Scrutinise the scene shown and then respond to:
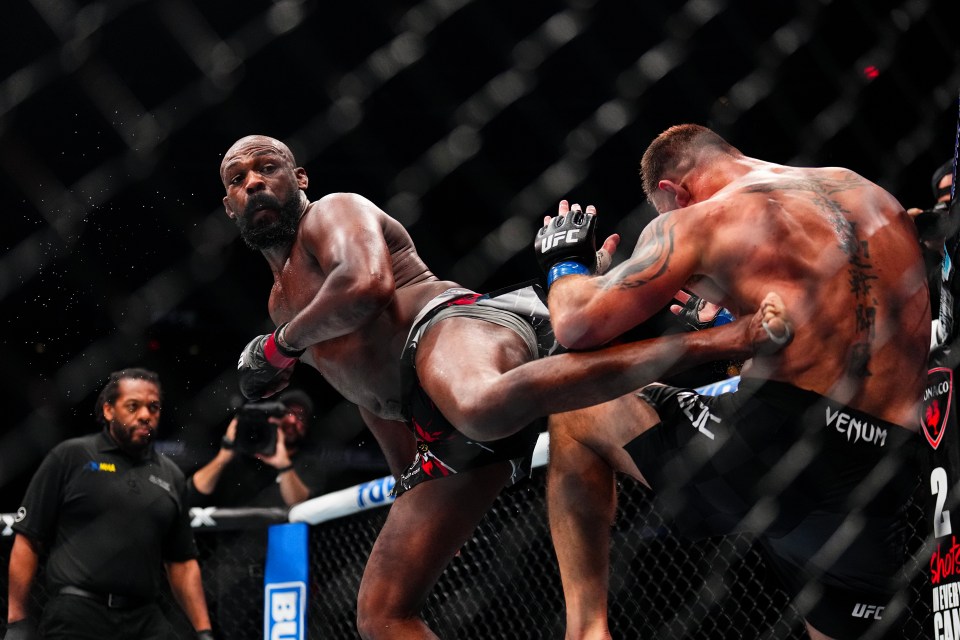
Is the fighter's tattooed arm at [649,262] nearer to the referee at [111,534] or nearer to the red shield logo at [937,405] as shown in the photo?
the red shield logo at [937,405]

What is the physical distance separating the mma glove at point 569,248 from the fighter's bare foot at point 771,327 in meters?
0.33

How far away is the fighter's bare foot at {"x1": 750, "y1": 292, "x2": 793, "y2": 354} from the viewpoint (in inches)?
63.0

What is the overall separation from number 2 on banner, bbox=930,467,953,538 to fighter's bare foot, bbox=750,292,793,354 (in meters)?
0.57

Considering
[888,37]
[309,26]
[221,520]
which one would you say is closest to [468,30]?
[309,26]

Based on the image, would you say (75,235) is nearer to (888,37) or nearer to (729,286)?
(888,37)

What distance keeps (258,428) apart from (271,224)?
1663mm

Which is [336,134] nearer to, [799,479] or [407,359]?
[407,359]

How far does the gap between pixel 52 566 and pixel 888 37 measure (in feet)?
11.5

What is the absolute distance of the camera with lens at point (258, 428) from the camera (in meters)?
3.68

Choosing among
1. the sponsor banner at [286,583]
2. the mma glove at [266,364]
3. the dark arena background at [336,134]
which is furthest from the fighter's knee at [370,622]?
the dark arena background at [336,134]

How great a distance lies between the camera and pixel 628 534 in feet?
10.5

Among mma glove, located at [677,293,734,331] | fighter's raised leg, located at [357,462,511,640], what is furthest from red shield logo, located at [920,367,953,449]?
fighter's raised leg, located at [357,462,511,640]

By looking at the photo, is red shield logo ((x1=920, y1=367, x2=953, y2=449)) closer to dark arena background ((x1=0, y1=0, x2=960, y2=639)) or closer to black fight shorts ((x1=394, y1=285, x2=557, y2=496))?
black fight shorts ((x1=394, y1=285, x2=557, y2=496))

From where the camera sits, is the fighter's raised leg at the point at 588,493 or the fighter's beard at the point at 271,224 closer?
the fighter's raised leg at the point at 588,493
